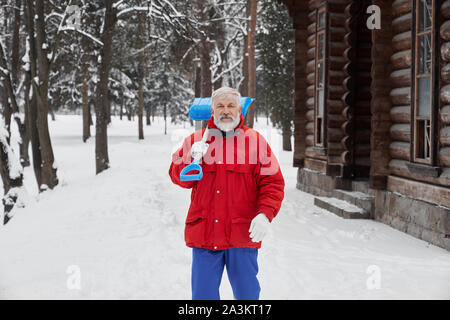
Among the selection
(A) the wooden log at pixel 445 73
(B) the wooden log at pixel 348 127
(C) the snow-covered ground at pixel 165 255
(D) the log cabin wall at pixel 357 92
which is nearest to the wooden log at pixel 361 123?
(D) the log cabin wall at pixel 357 92

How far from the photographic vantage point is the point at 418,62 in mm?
8117

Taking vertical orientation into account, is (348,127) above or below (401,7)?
below

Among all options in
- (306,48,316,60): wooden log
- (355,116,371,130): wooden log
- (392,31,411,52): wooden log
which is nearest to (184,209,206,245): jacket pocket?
(392,31,411,52): wooden log

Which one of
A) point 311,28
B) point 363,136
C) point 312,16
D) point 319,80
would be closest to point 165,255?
point 363,136

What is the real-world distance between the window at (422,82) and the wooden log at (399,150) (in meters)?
0.33

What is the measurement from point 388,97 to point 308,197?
13.3ft

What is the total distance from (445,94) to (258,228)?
5.03 meters

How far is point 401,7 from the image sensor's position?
8.64m

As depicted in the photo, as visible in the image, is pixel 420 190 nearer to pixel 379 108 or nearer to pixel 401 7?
pixel 379 108

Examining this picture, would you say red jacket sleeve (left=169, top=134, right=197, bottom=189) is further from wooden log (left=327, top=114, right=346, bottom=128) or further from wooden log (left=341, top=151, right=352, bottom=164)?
wooden log (left=327, top=114, right=346, bottom=128)

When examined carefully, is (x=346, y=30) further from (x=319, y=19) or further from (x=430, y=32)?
(x=430, y=32)

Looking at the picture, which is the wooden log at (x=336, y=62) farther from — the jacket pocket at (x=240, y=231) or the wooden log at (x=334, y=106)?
the jacket pocket at (x=240, y=231)

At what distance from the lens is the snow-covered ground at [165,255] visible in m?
5.41

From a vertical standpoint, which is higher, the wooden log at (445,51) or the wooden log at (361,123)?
the wooden log at (445,51)
